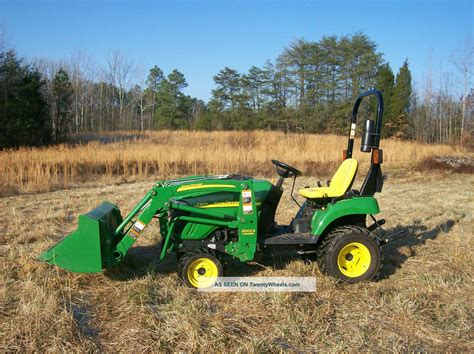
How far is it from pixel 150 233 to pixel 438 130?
30847 millimetres

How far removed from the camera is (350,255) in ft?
14.1

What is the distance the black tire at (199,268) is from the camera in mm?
3988

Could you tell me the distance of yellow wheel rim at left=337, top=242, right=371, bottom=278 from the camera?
4.25 meters

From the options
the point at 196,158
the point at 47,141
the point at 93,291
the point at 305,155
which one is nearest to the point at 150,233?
the point at 93,291

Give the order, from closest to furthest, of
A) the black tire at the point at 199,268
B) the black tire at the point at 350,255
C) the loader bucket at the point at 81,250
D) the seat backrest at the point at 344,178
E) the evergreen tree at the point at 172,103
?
1. the loader bucket at the point at 81,250
2. the black tire at the point at 199,268
3. the black tire at the point at 350,255
4. the seat backrest at the point at 344,178
5. the evergreen tree at the point at 172,103

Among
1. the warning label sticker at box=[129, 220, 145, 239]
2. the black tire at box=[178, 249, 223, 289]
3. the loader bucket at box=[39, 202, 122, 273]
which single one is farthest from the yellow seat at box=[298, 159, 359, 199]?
the loader bucket at box=[39, 202, 122, 273]

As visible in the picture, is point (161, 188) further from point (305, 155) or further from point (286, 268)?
point (305, 155)

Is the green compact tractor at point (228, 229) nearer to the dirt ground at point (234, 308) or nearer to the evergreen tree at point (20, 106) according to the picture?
the dirt ground at point (234, 308)

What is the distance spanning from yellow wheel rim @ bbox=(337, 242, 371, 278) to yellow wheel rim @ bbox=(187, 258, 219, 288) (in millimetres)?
1278

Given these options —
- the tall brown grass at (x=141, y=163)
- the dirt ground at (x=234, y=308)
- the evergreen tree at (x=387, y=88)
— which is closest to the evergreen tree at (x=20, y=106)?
the tall brown grass at (x=141, y=163)

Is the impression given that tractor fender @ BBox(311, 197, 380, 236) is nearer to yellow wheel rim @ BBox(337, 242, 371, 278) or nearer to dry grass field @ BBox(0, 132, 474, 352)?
yellow wheel rim @ BBox(337, 242, 371, 278)

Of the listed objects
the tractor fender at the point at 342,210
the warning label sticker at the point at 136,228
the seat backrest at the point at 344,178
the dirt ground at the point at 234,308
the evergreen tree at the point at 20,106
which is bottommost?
the dirt ground at the point at 234,308

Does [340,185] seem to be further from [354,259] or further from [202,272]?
[202,272]

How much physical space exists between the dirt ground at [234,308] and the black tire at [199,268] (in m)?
0.13
